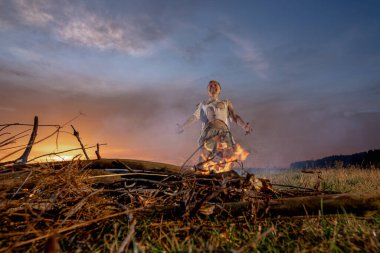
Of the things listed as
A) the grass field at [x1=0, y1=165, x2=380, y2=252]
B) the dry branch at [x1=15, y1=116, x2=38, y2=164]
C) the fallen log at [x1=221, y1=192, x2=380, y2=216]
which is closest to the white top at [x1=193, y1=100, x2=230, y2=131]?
the dry branch at [x1=15, y1=116, x2=38, y2=164]

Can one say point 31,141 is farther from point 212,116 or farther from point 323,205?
point 212,116

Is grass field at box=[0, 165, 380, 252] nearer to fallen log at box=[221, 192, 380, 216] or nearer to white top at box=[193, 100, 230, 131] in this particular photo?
fallen log at box=[221, 192, 380, 216]

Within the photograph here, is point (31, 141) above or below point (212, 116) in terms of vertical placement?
below

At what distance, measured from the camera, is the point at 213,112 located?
35.9ft

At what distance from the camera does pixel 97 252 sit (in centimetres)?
198

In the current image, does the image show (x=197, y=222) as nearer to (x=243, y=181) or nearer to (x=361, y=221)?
(x=243, y=181)

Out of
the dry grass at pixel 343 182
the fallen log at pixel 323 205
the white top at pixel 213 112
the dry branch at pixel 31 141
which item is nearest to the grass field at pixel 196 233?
the fallen log at pixel 323 205

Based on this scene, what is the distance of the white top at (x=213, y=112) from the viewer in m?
10.9

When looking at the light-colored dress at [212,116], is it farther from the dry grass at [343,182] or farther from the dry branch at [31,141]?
the dry branch at [31,141]

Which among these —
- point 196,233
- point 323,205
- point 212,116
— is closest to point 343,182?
point 212,116

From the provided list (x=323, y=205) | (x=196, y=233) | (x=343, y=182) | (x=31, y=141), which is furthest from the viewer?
(x=343, y=182)

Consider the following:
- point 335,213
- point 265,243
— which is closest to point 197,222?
point 265,243

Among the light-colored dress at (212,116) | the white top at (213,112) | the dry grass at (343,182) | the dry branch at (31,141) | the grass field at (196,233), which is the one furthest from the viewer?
the white top at (213,112)

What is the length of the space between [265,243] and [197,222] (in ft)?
2.01
